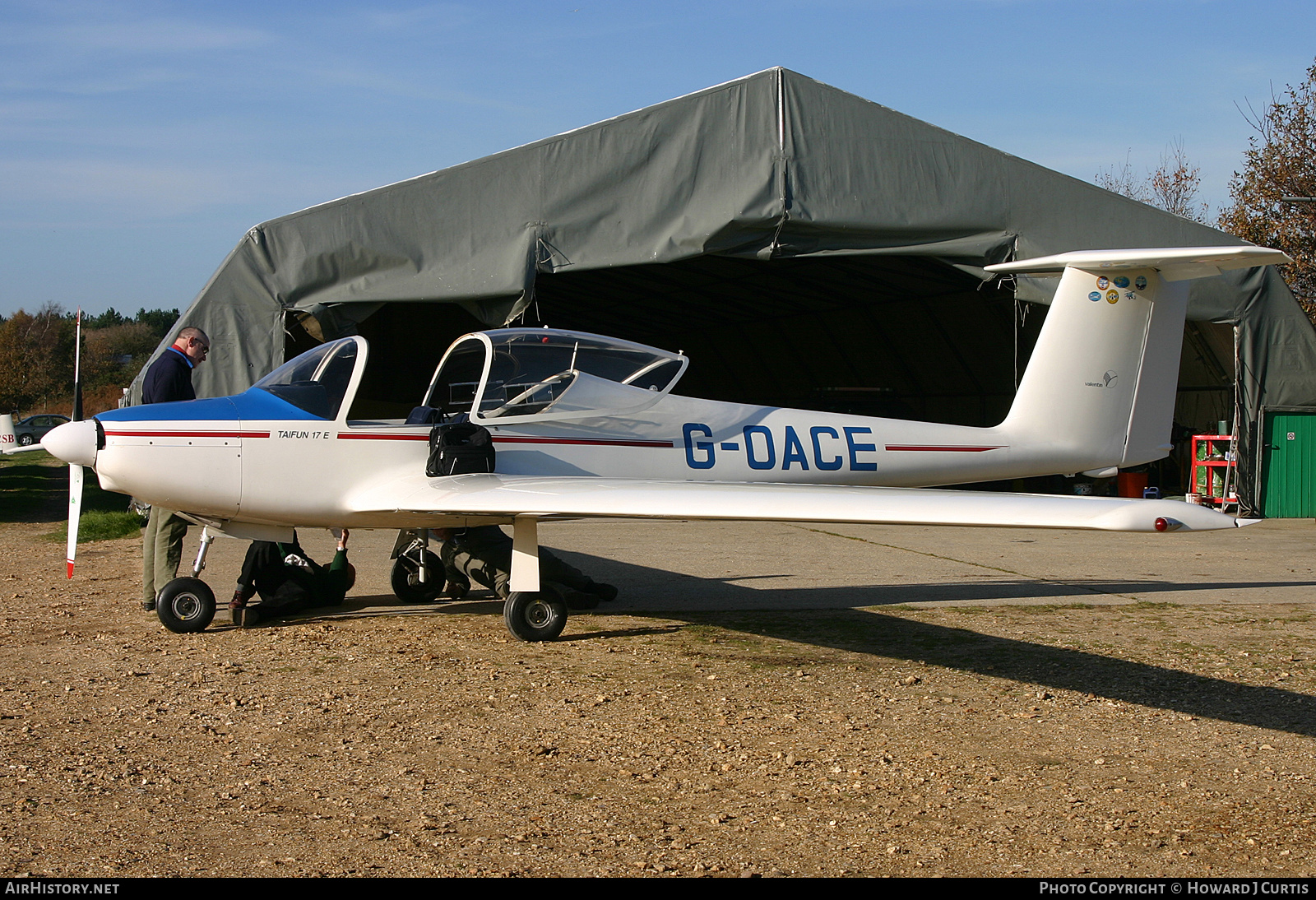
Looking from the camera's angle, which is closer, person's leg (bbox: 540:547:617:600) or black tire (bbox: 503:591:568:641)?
black tire (bbox: 503:591:568:641)

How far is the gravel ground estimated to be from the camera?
10.4ft

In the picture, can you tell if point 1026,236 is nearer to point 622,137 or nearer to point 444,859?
point 622,137

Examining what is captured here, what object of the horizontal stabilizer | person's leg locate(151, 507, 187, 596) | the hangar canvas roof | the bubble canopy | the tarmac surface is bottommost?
the tarmac surface

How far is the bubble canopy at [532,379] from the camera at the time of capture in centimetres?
695

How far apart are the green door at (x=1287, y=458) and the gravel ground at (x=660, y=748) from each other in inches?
393

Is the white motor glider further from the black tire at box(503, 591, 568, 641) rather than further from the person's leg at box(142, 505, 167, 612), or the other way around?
the person's leg at box(142, 505, 167, 612)

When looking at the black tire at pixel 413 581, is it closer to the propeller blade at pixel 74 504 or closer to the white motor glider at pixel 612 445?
the white motor glider at pixel 612 445

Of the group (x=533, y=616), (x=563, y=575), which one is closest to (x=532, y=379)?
(x=563, y=575)

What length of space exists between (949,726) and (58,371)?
77.7 meters

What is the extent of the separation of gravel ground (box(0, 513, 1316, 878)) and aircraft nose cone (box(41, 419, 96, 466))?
1154mm

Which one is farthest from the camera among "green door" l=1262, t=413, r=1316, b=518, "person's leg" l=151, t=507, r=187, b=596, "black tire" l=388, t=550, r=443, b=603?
"green door" l=1262, t=413, r=1316, b=518

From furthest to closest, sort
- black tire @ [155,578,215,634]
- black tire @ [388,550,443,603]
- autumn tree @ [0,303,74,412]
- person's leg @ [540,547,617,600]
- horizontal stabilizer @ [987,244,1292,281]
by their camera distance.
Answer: autumn tree @ [0,303,74,412] → black tire @ [388,550,443,603] → horizontal stabilizer @ [987,244,1292,281] → person's leg @ [540,547,617,600] → black tire @ [155,578,215,634]

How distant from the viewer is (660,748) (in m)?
4.30

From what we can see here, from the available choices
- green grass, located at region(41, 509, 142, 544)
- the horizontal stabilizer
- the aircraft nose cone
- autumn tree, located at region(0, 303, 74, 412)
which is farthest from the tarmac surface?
autumn tree, located at region(0, 303, 74, 412)
